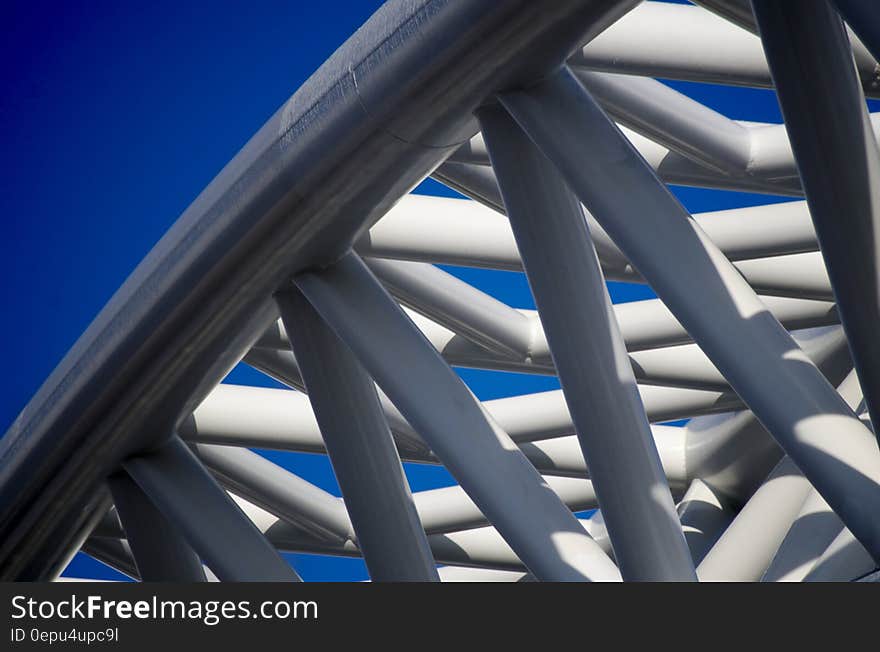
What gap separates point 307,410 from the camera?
1527 cm

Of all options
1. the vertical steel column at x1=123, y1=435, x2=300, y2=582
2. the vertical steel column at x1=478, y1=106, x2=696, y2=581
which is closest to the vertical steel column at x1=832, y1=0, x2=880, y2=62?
the vertical steel column at x1=478, y1=106, x2=696, y2=581

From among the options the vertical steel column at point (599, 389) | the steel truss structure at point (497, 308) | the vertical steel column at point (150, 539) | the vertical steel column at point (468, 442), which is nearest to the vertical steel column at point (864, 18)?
the steel truss structure at point (497, 308)

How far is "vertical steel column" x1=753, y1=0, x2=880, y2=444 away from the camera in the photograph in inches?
256

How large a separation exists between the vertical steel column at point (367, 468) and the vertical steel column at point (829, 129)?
4495 mm

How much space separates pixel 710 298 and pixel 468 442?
7.24 feet

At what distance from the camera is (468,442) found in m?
9.30

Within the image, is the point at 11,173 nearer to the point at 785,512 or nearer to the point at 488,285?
the point at 785,512

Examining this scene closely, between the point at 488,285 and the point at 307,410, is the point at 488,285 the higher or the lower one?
the higher one

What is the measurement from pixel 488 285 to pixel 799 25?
2771 centimetres

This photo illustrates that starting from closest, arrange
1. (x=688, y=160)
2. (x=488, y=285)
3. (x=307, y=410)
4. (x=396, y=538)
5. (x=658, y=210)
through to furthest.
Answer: (x=658, y=210) < (x=396, y=538) < (x=688, y=160) < (x=307, y=410) < (x=488, y=285)

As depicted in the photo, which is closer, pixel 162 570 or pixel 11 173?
pixel 162 570

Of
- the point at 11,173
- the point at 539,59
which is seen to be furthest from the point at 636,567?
the point at 11,173

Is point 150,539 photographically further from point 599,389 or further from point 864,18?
point 864,18

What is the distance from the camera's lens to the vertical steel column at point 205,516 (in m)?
11.7
